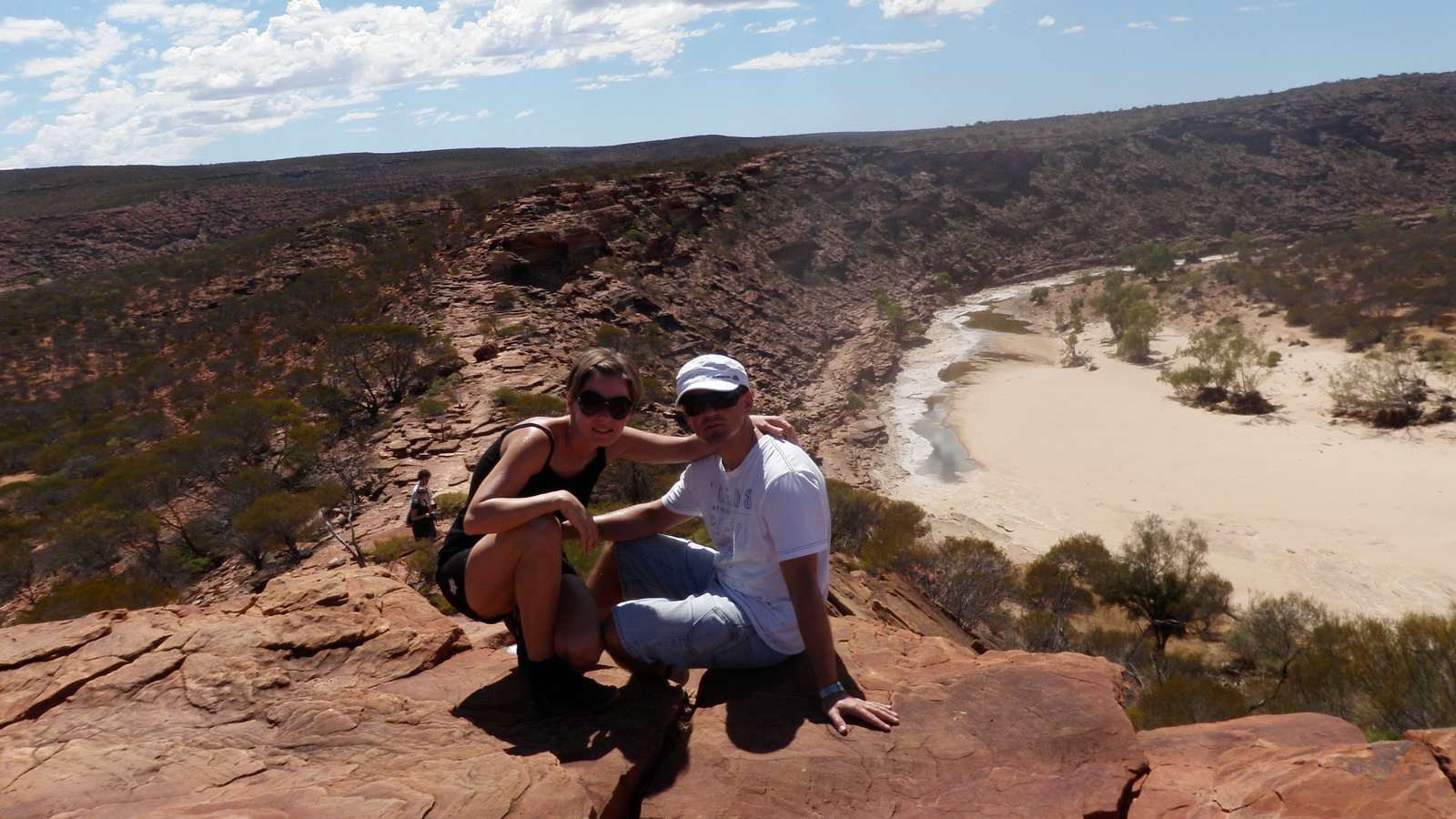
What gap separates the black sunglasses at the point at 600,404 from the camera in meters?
3.05

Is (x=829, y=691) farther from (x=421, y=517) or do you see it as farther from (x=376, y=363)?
(x=376, y=363)

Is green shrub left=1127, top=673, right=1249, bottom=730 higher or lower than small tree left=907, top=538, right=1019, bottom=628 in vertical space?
higher

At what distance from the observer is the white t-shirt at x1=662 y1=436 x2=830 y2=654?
2.80m

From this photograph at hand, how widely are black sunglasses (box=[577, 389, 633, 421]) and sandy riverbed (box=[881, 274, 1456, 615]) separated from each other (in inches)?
533

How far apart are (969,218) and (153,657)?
2045 inches

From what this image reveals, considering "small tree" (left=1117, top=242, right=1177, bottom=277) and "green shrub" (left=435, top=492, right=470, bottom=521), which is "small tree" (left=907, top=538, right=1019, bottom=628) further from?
"small tree" (left=1117, top=242, right=1177, bottom=277)

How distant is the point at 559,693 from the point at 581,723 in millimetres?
160

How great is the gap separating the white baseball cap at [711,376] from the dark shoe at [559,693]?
1.23 metres

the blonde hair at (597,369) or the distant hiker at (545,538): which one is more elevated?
the blonde hair at (597,369)

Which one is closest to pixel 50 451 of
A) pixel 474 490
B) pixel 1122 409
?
pixel 474 490

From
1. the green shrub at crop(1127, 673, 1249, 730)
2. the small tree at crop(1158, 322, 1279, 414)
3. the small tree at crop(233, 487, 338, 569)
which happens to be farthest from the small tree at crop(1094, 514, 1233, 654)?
the small tree at crop(233, 487, 338, 569)

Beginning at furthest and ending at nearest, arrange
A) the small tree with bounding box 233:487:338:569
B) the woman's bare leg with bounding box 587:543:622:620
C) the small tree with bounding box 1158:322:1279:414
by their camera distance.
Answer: the small tree with bounding box 1158:322:1279:414, the small tree with bounding box 233:487:338:569, the woman's bare leg with bounding box 587:543:622:620

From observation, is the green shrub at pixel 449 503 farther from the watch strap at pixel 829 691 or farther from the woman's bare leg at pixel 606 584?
the watch strap at pixel 829 691

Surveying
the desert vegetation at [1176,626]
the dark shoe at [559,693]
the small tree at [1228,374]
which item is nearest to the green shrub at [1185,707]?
the desert vegetation at [1176,626]
